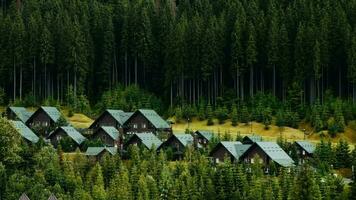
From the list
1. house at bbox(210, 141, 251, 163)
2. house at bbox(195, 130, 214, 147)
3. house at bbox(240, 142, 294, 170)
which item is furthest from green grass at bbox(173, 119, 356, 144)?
house at bbox(240, 142, 294, 170)

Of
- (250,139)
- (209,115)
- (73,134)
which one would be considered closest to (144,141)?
(73,134)

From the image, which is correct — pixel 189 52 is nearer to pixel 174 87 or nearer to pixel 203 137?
pixel 174 87

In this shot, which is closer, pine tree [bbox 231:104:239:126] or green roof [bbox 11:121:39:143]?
green roof [bbox 11:121:39:143]

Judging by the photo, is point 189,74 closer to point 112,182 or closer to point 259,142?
point 259,142

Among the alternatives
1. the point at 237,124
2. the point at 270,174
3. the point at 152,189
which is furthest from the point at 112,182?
the point at 237,124

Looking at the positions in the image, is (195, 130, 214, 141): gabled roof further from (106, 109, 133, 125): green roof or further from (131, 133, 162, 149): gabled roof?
(106, 109, 133, 125): green roof

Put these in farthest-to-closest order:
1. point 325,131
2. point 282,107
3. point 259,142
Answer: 1. point 282,107
2. point 325,131
3. point 259,142

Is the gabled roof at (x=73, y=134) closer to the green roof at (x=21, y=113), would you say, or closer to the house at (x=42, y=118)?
the house at (x=42, y=118)
